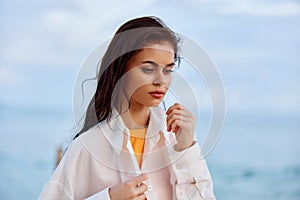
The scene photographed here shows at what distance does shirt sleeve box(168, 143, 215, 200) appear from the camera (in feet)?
3.22

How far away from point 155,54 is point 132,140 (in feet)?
0.50

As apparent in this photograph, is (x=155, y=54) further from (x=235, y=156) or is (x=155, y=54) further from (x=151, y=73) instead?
(x=235, y=156)

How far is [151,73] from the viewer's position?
0.94 metres

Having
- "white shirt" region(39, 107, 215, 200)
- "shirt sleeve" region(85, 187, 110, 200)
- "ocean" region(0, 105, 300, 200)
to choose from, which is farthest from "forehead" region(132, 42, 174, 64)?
"ocean" region(0, 105, 300, 200)

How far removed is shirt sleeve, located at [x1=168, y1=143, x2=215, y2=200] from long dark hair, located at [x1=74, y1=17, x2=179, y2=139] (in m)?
0.13

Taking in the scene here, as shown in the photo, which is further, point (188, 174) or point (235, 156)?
point (235, 156)

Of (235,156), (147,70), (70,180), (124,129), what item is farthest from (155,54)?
(235,156)

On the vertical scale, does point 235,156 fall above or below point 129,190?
above

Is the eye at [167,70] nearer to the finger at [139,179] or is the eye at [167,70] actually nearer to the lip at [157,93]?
the lip at [157,93]

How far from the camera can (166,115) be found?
1005 millimetres

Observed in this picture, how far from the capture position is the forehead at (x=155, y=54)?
0.94 m

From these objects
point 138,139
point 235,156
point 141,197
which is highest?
point 235,156

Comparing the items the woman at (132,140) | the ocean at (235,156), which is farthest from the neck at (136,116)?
the ocean at (235,156)

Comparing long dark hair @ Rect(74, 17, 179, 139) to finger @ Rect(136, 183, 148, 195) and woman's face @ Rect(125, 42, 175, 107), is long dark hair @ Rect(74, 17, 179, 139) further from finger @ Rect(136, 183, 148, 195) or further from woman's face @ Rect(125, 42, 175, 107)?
finger @ Rect(136, 183, 148, 195)
